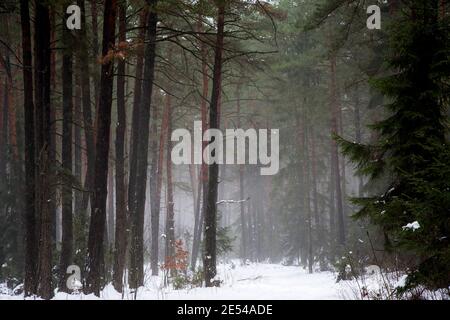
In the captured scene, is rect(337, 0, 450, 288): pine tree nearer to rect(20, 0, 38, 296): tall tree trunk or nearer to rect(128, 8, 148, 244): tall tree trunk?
rect(20, 0, 38, 296): tall tree trunk

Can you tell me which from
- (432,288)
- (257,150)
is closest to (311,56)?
(257,150)

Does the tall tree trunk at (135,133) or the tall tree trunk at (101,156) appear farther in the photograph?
the tall tree trunk at (135,133)

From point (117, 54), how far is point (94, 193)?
2916mm

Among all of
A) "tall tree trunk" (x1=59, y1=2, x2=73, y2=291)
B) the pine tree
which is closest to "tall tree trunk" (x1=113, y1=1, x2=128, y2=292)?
"tall tree trunk" (x1=59, y1=2, x2=73, y2=291)

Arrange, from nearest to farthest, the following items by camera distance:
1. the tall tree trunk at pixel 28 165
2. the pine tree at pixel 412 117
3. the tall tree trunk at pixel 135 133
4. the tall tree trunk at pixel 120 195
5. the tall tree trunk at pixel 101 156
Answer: the pine tree at pixel 412 117, the tall tree trunk at pixel 101 156, the tall tree trunk at pixel 28 165, the tall tree trunk at pixel 120 195, the tall tree trunk at pixel 135 133

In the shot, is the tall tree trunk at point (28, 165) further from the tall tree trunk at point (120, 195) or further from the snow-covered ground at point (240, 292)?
the tall tree trunk at point (120, 195)

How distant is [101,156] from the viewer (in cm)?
873

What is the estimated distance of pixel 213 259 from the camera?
11.4 meters

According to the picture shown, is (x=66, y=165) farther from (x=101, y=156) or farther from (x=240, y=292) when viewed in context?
(x=240, y=292)

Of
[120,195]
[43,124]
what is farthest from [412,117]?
[43,124]

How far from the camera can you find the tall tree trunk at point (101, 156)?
28.4ft

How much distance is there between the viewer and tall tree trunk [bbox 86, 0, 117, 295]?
8648mm

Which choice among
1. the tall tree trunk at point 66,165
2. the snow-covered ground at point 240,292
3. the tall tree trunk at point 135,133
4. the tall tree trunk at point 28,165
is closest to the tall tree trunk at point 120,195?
the snow-covered ground at point 240,292

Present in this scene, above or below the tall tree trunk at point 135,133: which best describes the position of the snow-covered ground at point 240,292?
below
